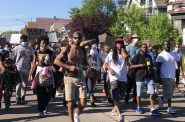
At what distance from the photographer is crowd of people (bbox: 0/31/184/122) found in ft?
30.0

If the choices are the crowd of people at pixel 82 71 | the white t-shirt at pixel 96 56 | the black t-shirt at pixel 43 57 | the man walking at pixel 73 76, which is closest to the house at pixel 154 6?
the white t-shirt at pixel 96 56

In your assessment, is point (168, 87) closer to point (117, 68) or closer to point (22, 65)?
point (117, 68)

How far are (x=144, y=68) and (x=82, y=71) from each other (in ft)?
8.15

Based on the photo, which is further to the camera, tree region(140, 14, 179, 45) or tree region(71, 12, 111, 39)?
tree region(71, 12, 111, 39)

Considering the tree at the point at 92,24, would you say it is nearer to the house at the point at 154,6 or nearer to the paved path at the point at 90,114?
the house at the point at 154,6

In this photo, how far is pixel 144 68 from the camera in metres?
→ 11.2

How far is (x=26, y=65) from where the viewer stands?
13102mm

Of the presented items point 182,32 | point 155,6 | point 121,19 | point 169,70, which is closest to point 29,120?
point 169,70

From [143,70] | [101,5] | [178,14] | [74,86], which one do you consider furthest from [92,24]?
[74,86]

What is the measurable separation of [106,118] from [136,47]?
3.16 m

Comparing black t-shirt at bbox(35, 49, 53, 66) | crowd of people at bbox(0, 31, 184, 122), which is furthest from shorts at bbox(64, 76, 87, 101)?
black t-shirt at bbox(35, 49, 53, 66)

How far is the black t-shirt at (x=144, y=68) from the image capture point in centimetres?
1112

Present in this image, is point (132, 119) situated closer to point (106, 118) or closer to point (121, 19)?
point (106, 118)

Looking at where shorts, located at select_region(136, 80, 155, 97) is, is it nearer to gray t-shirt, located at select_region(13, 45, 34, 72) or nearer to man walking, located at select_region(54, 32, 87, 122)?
man walking, located at select_region(54, 32, 87, 122)
